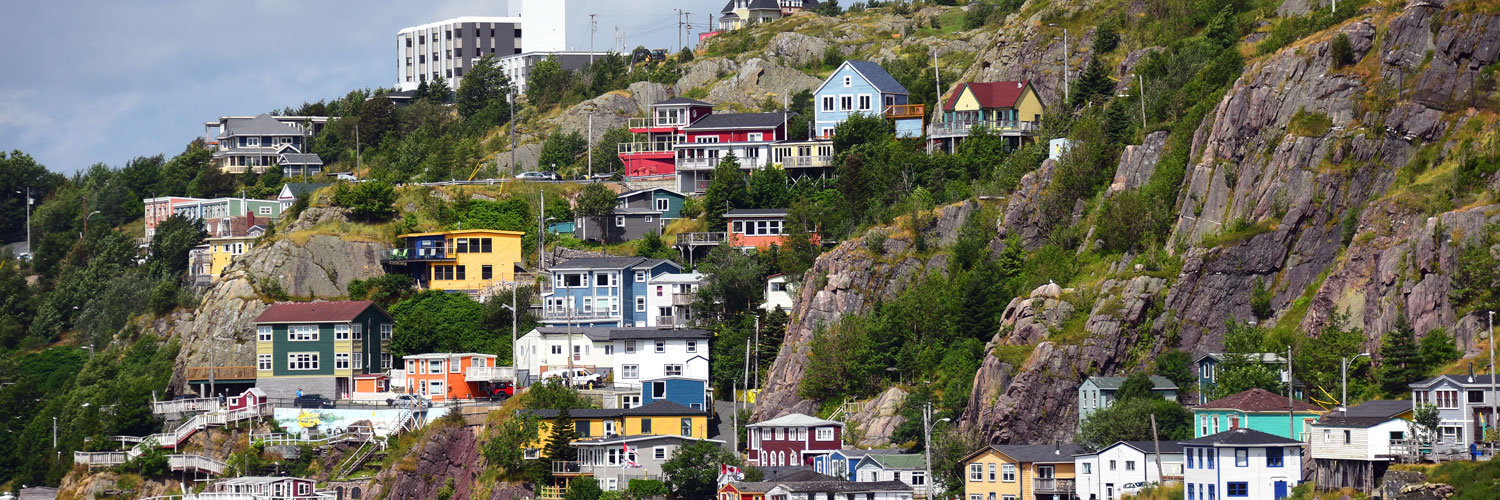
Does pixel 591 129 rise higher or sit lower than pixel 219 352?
higher

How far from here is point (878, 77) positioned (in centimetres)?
13312

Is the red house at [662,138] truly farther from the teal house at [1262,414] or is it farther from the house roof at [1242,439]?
the house roof at [1242,439]

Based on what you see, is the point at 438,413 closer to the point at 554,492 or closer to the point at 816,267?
the point at 554,492

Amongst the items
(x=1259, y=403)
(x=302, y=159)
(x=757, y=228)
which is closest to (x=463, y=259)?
(x=757, y=228)

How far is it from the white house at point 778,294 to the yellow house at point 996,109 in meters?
15.9

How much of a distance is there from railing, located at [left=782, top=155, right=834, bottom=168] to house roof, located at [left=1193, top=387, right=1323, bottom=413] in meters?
46.7

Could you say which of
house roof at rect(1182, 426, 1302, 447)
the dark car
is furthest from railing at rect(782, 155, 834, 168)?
house roof at rect(1182, 426, 1302, 447)

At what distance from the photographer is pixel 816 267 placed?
353 ft

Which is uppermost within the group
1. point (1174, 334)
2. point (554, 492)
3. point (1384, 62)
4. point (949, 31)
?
point (949, 31)

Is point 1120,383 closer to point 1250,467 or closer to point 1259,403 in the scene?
point 1259,403

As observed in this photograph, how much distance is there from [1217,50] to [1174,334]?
77.7ft

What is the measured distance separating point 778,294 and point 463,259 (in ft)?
69.6

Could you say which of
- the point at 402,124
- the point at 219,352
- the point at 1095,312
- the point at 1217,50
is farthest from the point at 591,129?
the point at 1095,312

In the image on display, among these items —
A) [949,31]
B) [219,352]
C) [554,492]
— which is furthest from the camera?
[949,31]
